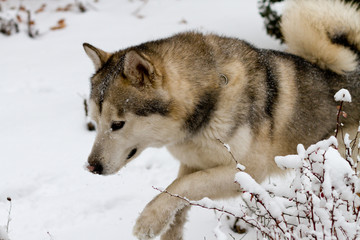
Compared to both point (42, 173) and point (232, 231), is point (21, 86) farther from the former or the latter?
point (232, 231)

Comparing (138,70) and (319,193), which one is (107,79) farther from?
(319,193)

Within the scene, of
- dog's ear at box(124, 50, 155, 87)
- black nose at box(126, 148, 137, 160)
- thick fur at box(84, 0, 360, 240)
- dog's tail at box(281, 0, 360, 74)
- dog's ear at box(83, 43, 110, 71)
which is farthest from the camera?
dog's tail at box(281, 0, 360, 74)

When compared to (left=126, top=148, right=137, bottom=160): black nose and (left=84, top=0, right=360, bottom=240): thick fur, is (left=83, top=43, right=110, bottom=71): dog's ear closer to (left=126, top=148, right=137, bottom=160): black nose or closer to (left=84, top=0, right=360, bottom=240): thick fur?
(left=84, top=0, right=360, bottom=240): thick fur

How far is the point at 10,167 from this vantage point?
15.4ft

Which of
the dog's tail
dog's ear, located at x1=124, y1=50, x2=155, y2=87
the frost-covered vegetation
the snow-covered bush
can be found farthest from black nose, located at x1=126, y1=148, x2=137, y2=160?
the frost-covered vegetation

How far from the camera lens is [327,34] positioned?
12.5 feet

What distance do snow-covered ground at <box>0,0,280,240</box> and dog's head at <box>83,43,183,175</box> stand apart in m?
1.09

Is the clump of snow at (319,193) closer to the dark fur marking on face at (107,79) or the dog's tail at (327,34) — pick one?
the dark fur marking on face at (107,79)

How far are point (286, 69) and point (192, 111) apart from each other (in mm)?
920

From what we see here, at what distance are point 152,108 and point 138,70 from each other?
254 mm

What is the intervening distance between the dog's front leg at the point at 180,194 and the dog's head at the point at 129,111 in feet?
1.04

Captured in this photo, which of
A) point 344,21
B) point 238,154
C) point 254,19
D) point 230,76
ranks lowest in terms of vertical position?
point 254,19

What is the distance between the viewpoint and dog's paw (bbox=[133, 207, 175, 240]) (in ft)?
10.2

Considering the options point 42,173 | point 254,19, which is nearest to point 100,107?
point 42,173
